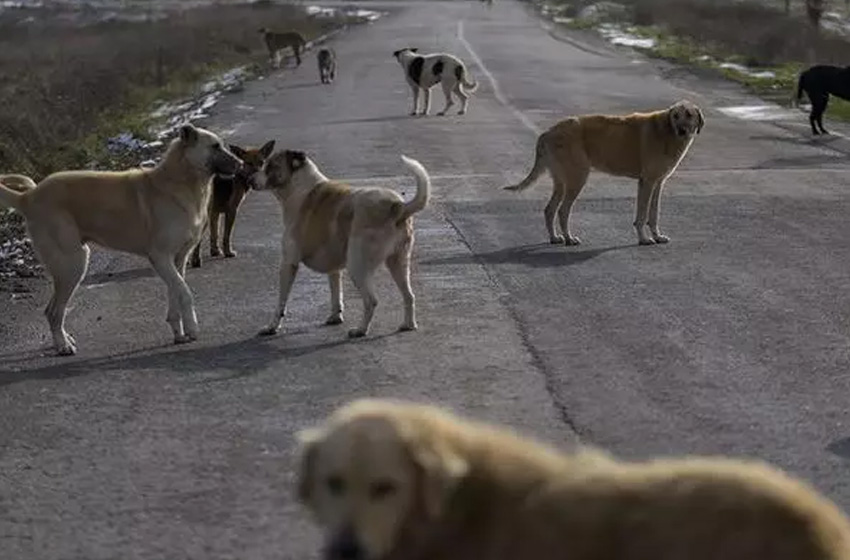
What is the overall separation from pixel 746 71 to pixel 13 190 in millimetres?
31299

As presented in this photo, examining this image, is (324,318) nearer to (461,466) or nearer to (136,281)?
(136,281)

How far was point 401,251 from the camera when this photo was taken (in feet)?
35.4

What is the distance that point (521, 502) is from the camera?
4.30 meters

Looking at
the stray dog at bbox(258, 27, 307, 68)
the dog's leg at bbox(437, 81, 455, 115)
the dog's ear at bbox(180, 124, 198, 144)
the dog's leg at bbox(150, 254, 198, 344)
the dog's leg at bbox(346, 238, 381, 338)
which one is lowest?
the stray dog at bbox(258, 27, 307, 68)

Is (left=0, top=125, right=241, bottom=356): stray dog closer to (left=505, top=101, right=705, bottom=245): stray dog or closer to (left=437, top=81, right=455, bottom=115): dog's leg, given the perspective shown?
(left=505, top=101, right=705, bottom=245): stray dog

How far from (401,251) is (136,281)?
3.23 metres

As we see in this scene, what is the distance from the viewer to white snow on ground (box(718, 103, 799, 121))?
28422 mm

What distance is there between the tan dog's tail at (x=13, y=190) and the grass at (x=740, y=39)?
19.8 meters

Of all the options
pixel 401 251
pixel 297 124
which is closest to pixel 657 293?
pixel 401 251

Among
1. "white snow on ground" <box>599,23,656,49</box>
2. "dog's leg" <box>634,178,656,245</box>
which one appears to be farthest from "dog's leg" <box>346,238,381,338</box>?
"white snow on ground" <box>599,23,656,49</box>

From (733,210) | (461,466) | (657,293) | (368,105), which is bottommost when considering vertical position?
(368,105)

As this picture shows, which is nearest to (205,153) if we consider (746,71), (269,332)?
(269,332)

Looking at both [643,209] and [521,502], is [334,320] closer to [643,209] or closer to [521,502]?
[643,209]

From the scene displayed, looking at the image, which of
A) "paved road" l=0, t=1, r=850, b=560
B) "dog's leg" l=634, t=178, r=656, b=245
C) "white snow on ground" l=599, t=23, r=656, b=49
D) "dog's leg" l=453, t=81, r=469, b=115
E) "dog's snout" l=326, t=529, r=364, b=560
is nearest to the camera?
"dog's snout" l=326, t=529, r=364, b=560
